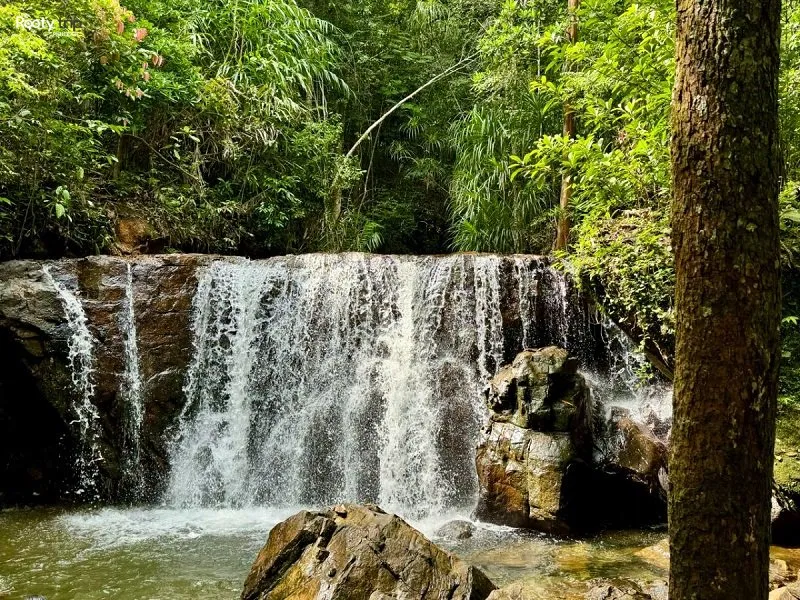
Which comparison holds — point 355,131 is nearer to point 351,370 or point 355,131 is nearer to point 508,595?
point 351,370

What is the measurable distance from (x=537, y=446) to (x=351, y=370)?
269cm

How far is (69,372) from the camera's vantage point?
7.35m

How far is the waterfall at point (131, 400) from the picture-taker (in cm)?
756

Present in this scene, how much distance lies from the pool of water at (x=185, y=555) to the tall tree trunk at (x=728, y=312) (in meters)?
2.60

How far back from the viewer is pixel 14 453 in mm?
7453

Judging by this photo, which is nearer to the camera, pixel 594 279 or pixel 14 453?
pixel 594 279

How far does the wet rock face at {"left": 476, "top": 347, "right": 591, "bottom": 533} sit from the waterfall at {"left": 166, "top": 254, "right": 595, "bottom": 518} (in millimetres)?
778

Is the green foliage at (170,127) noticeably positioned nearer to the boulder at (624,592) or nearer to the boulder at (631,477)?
the boulder at (631,477)

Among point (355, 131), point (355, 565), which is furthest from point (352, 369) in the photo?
point (355, 131)

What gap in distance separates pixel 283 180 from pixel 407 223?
11.9 feet

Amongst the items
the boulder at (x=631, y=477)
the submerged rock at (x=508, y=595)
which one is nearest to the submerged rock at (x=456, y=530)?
the boulder at (x=631, y=477)

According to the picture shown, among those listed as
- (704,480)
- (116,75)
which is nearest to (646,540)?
(704,480)

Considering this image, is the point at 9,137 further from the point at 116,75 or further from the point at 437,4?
the point at 437,4

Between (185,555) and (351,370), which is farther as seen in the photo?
(351,370)
